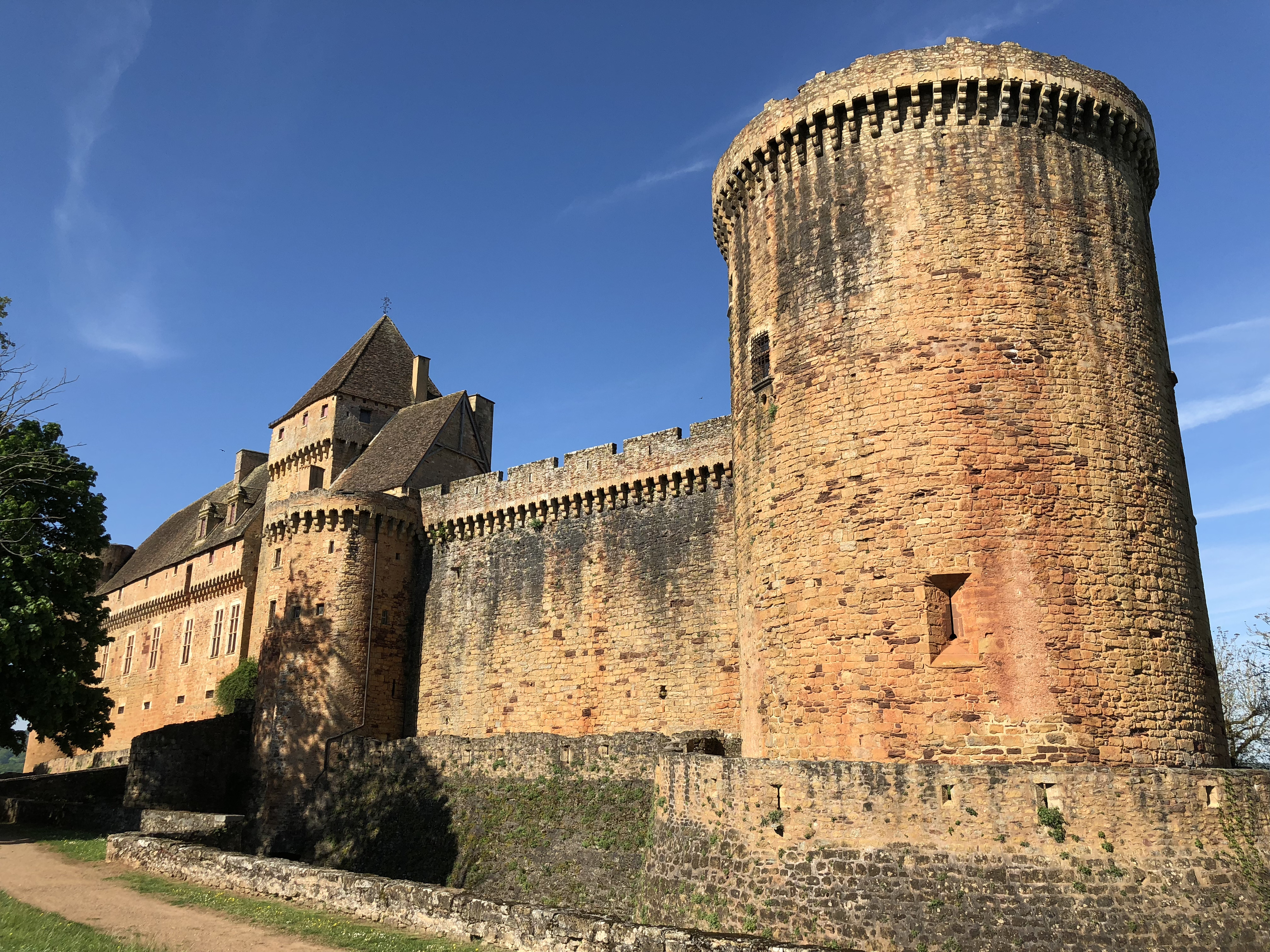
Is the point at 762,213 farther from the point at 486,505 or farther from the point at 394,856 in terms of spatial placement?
the point at 394,856

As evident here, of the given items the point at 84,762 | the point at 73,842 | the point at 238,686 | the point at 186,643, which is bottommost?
the point at 73,842

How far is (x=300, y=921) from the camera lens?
12.5 m

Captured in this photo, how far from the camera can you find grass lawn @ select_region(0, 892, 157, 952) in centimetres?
1073

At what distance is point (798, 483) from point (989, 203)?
502 centimetres

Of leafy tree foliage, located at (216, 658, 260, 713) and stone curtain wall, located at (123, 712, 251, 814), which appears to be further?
leafy tree foliage, located at (216, 658, 260, 713)

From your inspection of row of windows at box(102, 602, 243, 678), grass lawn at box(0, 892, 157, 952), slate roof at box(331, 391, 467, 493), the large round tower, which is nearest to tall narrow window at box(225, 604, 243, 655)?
row of windows at box(102, 602, 243, 678)

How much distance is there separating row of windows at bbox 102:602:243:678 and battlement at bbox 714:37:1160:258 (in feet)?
84.3

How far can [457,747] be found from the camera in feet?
66.6

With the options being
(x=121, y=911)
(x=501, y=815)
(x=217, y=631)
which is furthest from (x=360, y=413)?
(x=121, y=911)

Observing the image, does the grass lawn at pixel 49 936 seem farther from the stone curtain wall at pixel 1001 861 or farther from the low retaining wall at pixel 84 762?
the low retaining wall at pixel 84 762

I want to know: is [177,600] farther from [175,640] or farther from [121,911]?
[121,911]

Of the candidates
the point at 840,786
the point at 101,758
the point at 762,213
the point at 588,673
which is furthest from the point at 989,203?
the point at 101,758

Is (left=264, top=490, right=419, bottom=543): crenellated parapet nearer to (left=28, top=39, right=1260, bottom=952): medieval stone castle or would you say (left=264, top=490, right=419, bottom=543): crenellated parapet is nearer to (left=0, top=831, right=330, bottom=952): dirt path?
(left=28, top=39, right=1260, bottom=952): medieval stone castle

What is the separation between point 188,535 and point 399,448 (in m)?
15.7
